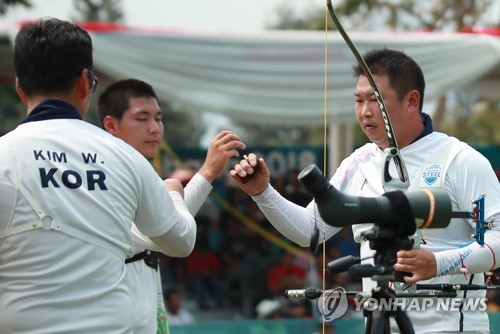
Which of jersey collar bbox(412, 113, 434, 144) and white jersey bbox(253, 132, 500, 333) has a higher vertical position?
jersey collar bbox(412, 113, 434, 144)

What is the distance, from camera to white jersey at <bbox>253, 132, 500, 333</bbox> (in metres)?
3.72

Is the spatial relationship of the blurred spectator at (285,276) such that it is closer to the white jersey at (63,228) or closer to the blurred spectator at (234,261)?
the blurred spectator at (234,261)

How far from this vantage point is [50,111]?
10.3ft

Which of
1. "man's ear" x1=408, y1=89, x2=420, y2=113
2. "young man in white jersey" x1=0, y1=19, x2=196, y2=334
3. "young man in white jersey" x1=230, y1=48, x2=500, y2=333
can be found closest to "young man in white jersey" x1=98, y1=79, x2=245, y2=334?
"young man in white jersey" x1=230, y1=48, x2=500, y2=333

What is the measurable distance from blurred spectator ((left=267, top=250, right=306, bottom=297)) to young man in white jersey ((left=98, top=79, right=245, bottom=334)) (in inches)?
Answer: 273

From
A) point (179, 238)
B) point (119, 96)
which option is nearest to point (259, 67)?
point (119, 96)

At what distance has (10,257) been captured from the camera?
301 centimetres

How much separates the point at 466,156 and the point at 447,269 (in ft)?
1.59

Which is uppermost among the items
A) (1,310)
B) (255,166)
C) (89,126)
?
(89,126)

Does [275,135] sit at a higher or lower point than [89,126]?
lower

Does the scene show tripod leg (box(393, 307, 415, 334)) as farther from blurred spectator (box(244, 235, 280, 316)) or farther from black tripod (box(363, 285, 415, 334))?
blurred spectator (box(244, 235, 280, 316))

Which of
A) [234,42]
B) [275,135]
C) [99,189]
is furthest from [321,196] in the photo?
[275,135]

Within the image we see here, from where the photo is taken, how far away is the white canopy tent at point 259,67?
9773 mm

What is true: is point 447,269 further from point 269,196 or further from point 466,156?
point 269,196
